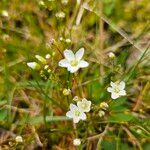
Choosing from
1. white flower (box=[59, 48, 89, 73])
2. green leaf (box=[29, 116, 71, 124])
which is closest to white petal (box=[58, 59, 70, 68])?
white flower (box=[59, 48, 89, 73])

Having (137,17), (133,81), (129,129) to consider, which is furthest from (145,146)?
(137,17)

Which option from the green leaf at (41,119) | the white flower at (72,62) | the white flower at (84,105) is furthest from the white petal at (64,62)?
the green leaf at (41,119)

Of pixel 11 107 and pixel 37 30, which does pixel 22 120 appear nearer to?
pixel 11 107

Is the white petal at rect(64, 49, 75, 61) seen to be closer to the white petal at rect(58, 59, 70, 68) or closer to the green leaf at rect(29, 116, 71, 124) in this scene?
the white petal at rect(58, 59, 70, 68)

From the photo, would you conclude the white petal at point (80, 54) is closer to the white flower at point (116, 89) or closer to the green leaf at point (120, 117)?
the white flower at point (116, 89)

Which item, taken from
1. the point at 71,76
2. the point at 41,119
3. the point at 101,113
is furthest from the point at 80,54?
the point at 41,119

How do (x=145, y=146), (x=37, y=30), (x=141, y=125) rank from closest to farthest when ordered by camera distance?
1. (x=141, y=125)
2. (x=145, y=146)
3. (x=37, y=30)
